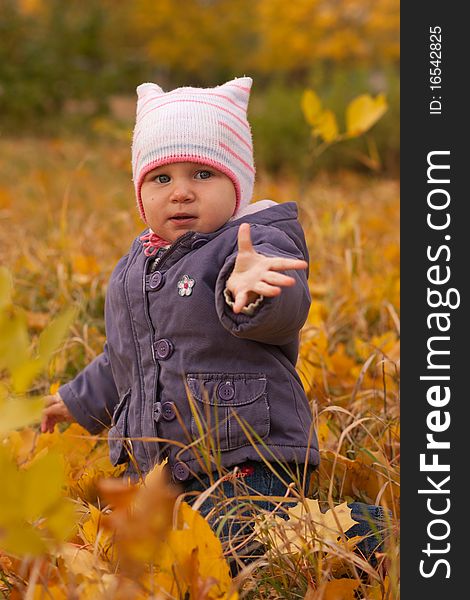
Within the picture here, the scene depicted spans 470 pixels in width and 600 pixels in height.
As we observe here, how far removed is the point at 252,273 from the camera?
1.27 m

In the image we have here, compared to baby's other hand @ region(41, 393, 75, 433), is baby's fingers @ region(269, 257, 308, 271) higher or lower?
higher

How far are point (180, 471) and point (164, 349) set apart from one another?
22 centimetres

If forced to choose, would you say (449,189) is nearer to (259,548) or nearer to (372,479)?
(372,479)

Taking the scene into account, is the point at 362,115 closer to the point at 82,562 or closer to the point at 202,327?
the point at 202,327

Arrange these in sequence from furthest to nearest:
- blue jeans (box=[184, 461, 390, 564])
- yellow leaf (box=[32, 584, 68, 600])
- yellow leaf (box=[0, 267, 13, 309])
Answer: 1. blue jeans (box=[184, 461, 390, 564])
2. yellow leaf (box=[32, 584, 68, 600])
3. yellow leaf (box=[0, 267, 13, 309])

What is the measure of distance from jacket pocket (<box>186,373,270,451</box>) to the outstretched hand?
9.2 inches

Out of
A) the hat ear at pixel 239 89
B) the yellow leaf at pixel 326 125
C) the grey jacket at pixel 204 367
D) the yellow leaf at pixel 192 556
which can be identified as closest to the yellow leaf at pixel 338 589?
the yellow leaf at pixel 192 556

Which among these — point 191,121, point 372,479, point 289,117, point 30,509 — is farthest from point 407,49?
point 289,117

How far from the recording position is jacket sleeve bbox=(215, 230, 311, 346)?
1304mm

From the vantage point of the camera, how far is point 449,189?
154 centimetres

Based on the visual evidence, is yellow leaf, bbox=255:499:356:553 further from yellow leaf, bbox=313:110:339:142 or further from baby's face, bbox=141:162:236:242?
yellow leaf, bbox=313:110:339:142

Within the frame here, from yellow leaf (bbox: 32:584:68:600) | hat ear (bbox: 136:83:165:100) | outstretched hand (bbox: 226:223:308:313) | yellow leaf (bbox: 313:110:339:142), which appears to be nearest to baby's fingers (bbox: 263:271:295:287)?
outstretched hand (bbox: 226:223:308:313)

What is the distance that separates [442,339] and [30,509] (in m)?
0.92

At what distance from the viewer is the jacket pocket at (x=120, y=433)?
63.8 inches
